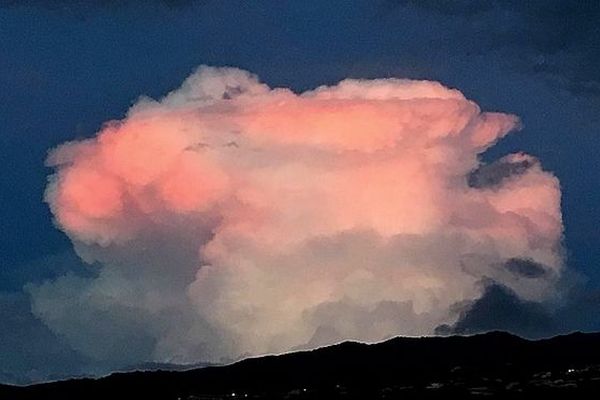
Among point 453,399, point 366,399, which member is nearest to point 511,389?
point 453,399

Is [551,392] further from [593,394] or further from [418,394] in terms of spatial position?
[418,394]

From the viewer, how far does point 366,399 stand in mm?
193250

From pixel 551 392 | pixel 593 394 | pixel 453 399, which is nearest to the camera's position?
pixel 593 394

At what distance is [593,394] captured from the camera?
151 m

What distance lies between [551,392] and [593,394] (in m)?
16.2

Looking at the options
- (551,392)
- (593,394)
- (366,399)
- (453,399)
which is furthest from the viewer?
(366,399)

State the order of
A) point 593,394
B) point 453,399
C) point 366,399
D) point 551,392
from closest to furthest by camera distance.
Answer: point 593,394 < point 551,392 < point 453,399 < point 366,399

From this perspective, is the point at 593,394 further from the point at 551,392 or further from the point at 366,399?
the point at 366,399

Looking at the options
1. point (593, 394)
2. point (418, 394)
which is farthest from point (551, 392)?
point (418, 394)

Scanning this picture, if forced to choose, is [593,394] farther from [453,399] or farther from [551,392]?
[453,399]

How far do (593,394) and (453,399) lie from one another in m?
32.9

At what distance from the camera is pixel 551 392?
167m

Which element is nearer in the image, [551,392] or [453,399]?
[551,392]

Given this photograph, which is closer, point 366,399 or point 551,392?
point 551,392
